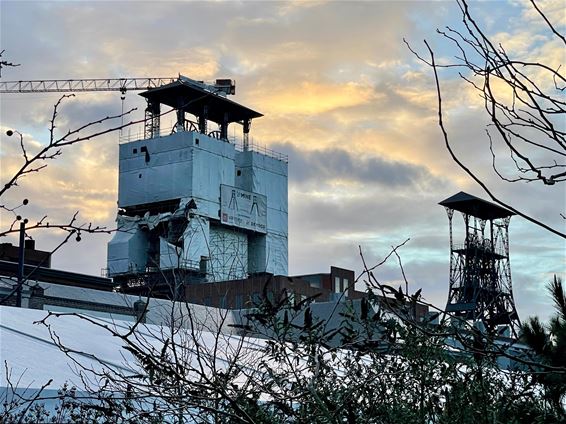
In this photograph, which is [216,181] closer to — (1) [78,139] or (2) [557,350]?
(2) [557,350]

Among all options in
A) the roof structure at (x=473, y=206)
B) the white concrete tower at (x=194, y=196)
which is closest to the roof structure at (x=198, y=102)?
the white concrete tower at (x=194, y=196)

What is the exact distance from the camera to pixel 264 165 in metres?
82.2

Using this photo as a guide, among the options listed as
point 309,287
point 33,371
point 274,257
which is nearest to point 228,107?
point 274,257

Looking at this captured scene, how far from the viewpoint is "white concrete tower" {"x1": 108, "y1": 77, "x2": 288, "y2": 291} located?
73.0m

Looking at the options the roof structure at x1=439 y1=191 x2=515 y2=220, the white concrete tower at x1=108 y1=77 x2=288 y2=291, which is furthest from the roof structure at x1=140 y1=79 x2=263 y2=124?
the roof structure at x1=439 y1=191 x2=515 y2=220

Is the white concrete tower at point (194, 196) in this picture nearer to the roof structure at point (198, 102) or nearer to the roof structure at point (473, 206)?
the roof structure at point (198, 102)

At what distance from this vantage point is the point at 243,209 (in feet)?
255

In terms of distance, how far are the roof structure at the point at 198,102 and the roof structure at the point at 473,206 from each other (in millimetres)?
22632

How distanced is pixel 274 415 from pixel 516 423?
132 cm

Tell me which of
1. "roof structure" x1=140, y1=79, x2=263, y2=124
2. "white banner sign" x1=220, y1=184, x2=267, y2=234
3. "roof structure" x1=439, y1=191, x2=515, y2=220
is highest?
"roof structure" x1=140, y1=79, x2=263, y2=124

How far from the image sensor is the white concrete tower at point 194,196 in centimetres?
→ 7300

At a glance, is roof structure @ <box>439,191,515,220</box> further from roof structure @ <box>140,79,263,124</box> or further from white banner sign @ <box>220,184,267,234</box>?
white banner sign @ <box>220,184,267,234</box>

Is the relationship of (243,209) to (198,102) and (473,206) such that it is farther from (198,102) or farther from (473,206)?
(473,206)

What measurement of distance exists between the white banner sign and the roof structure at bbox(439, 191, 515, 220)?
24933 mm
